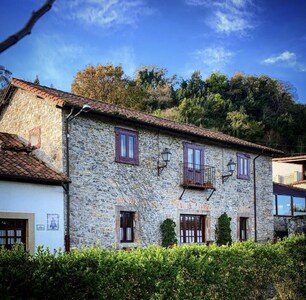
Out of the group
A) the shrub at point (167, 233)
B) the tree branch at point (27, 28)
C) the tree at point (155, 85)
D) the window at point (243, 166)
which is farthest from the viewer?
the tree at point (155, 85)

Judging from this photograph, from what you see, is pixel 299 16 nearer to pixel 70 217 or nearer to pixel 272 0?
pixel 272 0

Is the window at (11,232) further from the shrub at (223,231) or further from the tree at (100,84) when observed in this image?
the tree at (100,84)

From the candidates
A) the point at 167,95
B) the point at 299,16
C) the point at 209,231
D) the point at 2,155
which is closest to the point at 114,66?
the point at 167,95

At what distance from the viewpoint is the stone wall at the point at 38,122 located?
15.5 m

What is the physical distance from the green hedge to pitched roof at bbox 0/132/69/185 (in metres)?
6.39

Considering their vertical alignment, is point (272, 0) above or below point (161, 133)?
above

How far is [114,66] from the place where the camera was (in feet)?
128

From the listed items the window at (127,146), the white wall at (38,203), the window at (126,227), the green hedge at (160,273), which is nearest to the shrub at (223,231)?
the window at (126,227)

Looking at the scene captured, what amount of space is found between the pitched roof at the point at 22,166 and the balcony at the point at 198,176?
654cm

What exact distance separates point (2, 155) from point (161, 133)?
694 cm

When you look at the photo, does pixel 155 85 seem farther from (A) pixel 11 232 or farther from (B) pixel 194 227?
(A) pixel 11 232

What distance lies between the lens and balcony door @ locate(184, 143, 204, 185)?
1959 centimetres

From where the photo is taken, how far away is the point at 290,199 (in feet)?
97.6

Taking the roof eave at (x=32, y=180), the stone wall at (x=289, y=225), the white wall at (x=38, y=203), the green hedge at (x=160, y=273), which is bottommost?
the stone wall at (x=289, y=225)
